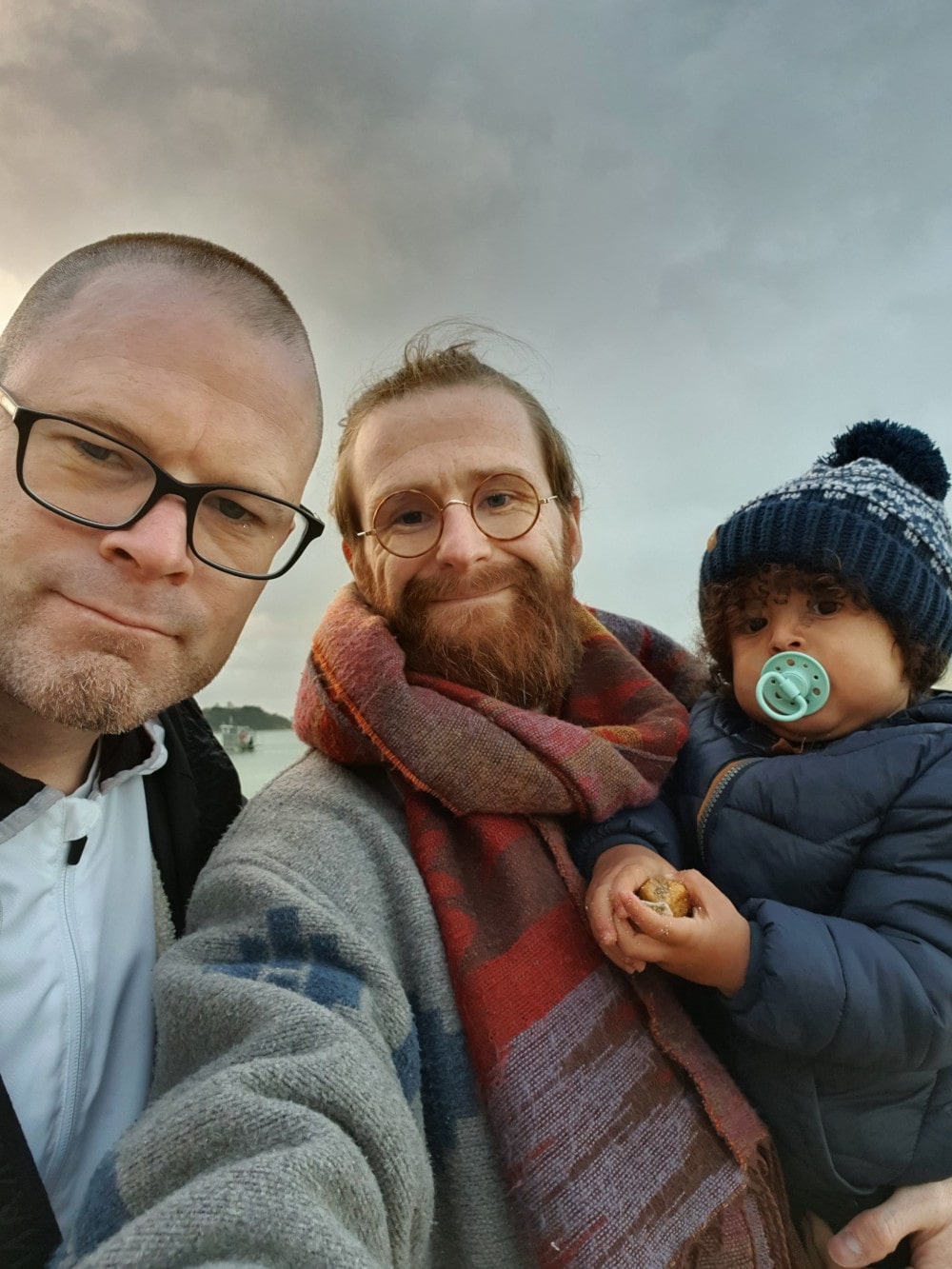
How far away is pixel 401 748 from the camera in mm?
1461

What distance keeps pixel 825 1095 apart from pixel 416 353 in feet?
6.63

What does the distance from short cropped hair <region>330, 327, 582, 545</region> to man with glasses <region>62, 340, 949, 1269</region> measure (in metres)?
0.09

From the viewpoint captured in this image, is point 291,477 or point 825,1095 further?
point 291,477

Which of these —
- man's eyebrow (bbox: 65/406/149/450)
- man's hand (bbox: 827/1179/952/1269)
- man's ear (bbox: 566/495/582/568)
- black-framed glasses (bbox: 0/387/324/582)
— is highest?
man's ear (bbox: 566/495/582/568)

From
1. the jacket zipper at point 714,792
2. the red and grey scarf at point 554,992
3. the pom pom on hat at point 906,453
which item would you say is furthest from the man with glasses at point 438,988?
the pom pom on hat at point 906,453

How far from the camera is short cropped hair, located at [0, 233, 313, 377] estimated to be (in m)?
1.39

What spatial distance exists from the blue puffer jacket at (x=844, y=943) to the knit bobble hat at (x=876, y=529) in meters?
0.23

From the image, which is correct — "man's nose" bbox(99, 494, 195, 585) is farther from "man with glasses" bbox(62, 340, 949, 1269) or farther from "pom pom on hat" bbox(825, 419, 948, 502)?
"pom pom on hat" bbox(825, 419, 948, 502)

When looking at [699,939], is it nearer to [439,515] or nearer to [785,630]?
[785,630]

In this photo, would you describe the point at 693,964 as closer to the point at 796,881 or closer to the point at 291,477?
the point at 796,881

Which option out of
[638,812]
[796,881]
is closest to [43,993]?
[638,812]

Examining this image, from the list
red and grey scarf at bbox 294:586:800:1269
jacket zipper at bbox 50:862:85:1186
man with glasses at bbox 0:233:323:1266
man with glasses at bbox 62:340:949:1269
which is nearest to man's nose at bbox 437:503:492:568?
man with glasses at bbox 62:340:949:1269

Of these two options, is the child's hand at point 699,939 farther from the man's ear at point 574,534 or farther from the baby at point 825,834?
the man's ear at point 574,534

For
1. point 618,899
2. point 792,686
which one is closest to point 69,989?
point 618,899
